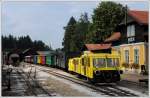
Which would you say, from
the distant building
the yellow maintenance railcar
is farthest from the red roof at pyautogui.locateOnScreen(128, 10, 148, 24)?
the yellow maintenance railcar

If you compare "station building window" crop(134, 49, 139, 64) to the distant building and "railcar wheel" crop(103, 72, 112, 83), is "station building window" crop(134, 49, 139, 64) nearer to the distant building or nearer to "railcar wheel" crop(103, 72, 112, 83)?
the distant building

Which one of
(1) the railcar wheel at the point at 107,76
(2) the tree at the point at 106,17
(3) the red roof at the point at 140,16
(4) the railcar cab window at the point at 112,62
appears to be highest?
(2) the tree at the point at 106,17

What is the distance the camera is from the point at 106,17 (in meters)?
59.0

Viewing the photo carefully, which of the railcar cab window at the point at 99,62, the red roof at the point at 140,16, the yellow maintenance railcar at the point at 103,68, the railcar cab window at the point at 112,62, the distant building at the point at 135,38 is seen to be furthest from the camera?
the red roof at the point at 140,16

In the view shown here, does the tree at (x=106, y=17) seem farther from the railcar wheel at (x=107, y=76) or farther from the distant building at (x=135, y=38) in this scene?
the railcar wheel at (x=107, y=76)

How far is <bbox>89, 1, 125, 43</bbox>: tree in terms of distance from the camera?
5825 cm

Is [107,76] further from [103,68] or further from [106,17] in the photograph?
[106,17]

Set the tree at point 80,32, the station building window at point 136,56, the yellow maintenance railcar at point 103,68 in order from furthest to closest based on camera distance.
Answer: the tree at point 80,32
the station building window at point 136,56
the yellow maintenance railcar at point 103,68

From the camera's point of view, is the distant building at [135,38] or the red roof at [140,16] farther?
the red roof at [140,16]

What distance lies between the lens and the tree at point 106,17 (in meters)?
58.2

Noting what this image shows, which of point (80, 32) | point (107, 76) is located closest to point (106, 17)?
point (107, 76)

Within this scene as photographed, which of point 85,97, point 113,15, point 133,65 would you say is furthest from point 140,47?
point 113,15

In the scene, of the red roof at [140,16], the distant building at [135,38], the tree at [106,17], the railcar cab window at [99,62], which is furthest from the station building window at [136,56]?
the tree at [106,17]

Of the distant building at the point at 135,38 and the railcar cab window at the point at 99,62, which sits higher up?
the distant building at the point at 135,38
